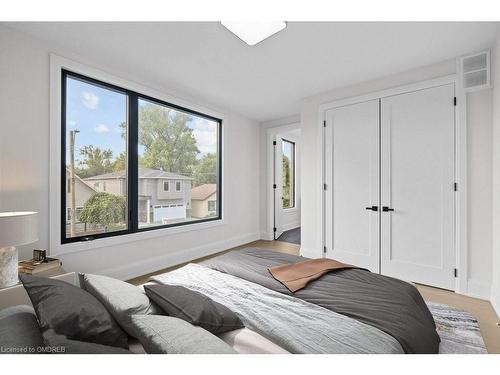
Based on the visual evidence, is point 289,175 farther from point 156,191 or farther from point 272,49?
point 272,49

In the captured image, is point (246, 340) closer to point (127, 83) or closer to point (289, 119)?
point (127, 83)

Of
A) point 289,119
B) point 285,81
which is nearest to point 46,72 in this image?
point 285,81

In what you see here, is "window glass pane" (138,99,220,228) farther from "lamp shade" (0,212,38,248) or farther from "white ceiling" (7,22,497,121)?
"lamp shade" (0,212,38,248)

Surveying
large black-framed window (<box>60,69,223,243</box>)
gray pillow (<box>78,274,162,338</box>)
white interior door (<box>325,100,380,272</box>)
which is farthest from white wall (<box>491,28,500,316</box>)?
large black-framed window (<box>60,69,223,243</box>)

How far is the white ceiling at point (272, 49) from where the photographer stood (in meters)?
2.22

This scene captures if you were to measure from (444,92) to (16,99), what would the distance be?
432 cm

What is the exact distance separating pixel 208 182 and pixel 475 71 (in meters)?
3.70

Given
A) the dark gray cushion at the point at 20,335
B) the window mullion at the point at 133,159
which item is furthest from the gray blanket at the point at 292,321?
the window mullion at the point at 133,159

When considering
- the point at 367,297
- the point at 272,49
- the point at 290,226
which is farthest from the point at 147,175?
the point at 290,226

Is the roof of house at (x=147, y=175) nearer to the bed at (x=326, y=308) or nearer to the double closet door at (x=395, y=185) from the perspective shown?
the bed at (x=326, y=308)

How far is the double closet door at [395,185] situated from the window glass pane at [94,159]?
283 centimetres

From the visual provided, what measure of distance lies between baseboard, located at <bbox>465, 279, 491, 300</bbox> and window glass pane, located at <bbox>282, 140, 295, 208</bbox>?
4.09m

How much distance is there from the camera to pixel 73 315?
3.01ft
